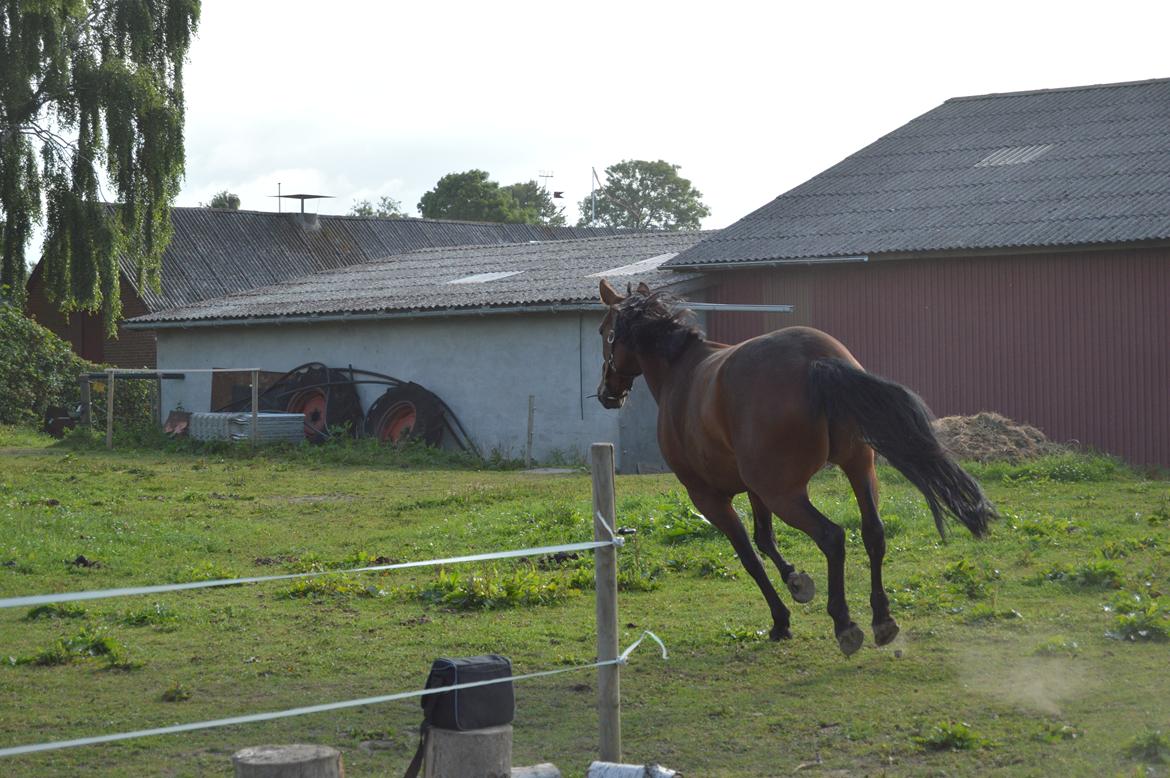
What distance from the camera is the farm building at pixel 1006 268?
18.9m

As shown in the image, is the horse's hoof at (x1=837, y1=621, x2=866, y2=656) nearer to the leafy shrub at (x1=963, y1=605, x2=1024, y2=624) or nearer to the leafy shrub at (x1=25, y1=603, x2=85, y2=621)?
the leafy shrub at (x1=963, y1=605, x2=1024, y2=624)

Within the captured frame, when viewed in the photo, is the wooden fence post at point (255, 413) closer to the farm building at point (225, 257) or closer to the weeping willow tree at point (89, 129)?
the weeping willow tree at point (89, 129)

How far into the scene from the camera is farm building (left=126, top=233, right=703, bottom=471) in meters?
21.5

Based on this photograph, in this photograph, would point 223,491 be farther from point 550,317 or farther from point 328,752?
point 328,752

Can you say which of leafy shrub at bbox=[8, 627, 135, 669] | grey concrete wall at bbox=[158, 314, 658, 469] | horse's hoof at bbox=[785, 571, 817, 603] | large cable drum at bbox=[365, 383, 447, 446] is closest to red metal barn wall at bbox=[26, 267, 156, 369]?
grey concrete wall at bbox=[158, 314, 658, 469]

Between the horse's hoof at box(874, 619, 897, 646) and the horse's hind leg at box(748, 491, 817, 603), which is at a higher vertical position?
the horse's hind leg at box(748, 491, 817, 603)

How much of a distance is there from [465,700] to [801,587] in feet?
8.17

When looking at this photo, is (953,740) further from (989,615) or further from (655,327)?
(655,327)

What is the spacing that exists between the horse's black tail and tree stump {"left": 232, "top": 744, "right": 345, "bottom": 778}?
3319mm

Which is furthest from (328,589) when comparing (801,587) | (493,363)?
(493,363)

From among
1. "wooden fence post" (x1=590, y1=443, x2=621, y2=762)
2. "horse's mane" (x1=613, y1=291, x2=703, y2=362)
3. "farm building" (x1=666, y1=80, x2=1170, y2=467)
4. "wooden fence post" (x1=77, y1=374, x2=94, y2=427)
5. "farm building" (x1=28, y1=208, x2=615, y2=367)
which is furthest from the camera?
"farm building" (x1=28, y1=208, x2=615, y2=367)

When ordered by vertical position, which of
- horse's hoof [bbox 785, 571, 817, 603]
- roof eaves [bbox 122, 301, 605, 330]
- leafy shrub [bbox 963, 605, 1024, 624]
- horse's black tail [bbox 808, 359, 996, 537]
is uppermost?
roof eaves [bbox 122, 301, 605, 330]

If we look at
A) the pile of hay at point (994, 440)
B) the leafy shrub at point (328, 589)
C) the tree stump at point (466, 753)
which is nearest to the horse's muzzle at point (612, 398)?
the leafy shrub at point (328, 589)

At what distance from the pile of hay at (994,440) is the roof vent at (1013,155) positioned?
6609 millimetres
